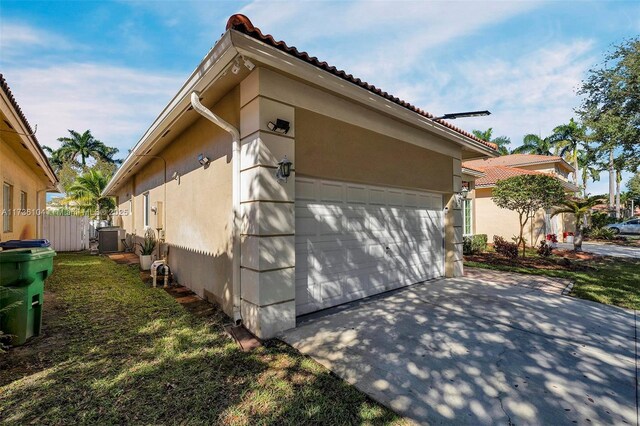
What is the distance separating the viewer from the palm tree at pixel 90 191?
20.3m

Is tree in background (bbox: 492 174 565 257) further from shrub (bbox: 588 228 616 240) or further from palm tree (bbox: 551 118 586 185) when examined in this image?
palm tree (bbox: 551 118 586 185)

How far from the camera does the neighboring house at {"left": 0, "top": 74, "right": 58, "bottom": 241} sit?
17.6ft

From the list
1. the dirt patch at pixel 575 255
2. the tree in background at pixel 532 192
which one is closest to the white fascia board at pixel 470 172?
the tree in background at pixel 532 192

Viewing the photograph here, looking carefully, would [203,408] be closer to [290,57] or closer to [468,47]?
[290,57]

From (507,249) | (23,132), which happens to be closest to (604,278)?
(507,249)

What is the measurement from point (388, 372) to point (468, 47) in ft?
26.5

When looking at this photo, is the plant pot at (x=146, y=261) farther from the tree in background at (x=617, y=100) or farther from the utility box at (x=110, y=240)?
the tree in background at (x=617, y=100)

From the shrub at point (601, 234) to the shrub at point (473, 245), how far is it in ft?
45.0

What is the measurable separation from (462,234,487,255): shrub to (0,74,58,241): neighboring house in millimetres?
14699

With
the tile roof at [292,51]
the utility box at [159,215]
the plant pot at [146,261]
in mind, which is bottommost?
the plant pot at [146,261]

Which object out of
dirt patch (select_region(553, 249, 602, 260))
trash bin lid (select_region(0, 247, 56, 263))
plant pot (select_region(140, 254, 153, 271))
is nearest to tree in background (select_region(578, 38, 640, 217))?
dirt patch (select_region(553, 249, 602, 260))

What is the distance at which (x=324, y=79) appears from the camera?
14.2 feet

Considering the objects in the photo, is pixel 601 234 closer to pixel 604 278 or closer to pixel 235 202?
pixel 604 278

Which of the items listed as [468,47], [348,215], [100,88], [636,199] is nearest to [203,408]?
[348,215]
